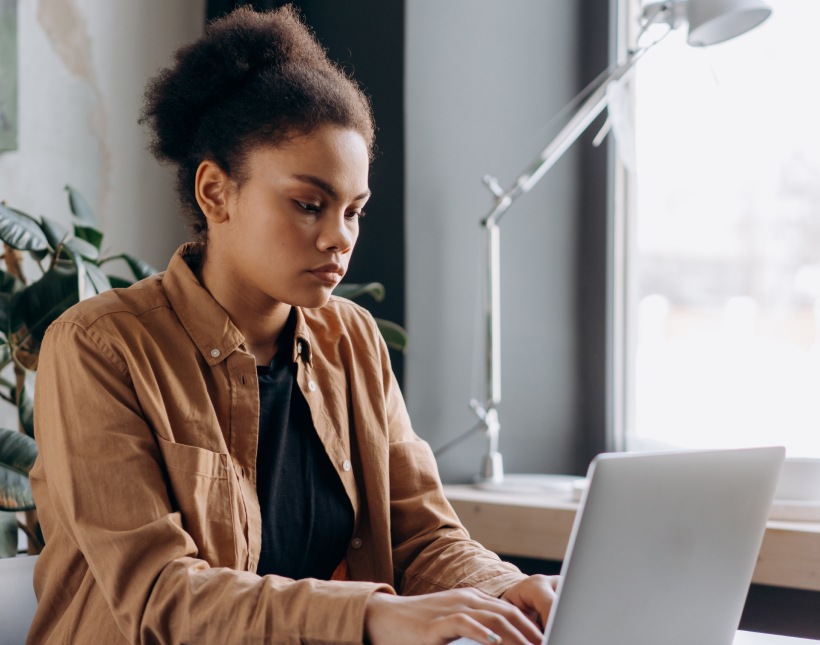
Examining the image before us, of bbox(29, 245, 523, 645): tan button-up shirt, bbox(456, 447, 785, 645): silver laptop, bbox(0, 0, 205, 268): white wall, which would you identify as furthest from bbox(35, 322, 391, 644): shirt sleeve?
bbox(0, 0, 205, 268): white wall

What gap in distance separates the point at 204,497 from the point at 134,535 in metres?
0.12

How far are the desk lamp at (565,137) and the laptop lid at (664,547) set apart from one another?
3.45 feet

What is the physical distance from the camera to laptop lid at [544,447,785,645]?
31.8 inches

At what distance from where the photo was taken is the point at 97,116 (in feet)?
6.89

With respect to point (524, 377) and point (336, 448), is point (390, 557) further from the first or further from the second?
point (524, 377)

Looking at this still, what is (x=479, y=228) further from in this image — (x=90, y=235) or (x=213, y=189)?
(x=213, y=189)

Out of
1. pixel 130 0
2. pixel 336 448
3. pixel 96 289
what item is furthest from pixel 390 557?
pixel 130 0

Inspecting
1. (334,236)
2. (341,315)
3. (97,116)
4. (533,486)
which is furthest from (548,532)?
(97,116)

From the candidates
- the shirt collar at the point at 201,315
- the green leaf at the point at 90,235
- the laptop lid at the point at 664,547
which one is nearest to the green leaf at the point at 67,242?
the green leaf at the point at 90,235

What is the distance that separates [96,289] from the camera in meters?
1.53

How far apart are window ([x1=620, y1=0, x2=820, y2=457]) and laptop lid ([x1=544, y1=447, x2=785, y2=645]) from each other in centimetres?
118

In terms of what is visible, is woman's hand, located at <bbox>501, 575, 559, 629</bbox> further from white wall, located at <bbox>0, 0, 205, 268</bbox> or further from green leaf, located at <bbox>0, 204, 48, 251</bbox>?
white wall, located at <bbox>0, 0, 205, 268</bbox>

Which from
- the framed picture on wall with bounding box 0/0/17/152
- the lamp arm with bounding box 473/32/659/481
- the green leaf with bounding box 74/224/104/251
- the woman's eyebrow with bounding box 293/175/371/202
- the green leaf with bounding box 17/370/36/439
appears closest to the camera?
the woman's eyebrow with bounding box 293/175/371/202

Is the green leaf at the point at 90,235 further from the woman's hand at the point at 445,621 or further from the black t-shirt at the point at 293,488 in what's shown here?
the woman's hand at the point at 445,621
